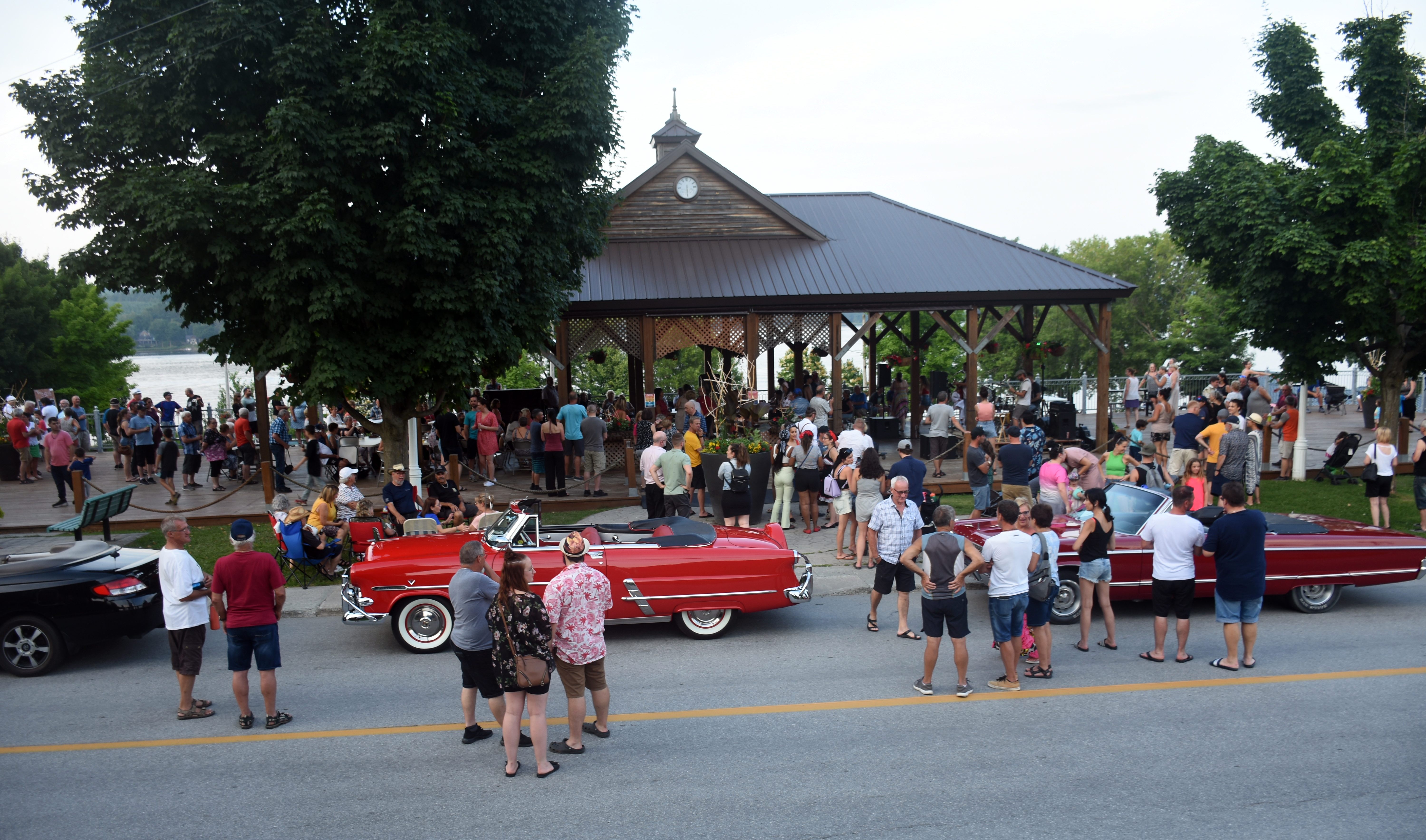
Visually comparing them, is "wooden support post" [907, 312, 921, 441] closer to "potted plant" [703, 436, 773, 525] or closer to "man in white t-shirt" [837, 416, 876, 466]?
"potted plant" [703, 436, 773, 525]

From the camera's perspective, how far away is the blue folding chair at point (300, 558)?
36.6 feet

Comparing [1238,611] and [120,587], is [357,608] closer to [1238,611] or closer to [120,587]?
[120,587]

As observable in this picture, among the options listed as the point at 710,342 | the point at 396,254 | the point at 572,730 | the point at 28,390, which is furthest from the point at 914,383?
the point at 28,390

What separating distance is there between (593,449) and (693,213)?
722cm

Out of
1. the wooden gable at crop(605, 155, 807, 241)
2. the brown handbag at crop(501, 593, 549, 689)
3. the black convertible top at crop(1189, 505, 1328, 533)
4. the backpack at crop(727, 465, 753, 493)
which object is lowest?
the brown handbag at crop(501, 593, 549, 689)

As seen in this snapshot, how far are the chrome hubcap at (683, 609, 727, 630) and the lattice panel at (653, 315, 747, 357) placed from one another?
1033 centimetres

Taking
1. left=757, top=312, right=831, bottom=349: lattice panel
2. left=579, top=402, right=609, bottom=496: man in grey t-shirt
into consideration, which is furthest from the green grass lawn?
left=579, top=402, right=609, bottom=496: man in grey t-shirt

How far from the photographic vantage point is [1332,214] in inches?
610

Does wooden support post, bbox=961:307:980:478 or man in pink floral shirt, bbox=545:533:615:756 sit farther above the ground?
wooden support post, bbox=961:307:980:478

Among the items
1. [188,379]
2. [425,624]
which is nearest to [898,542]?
[425,624]

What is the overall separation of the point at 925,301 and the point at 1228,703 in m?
12.7

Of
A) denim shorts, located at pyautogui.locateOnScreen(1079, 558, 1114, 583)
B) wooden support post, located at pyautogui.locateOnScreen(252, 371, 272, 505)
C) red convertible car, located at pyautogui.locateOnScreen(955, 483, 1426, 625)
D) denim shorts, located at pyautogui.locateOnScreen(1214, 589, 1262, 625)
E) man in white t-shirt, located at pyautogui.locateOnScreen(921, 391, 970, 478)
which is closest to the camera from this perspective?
denim shorts, located at pyautogui.locateOnScreen(1214, 589, 1262, 625)

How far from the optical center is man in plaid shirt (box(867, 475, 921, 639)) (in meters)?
8.70

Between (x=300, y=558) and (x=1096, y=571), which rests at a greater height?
(x=1096, y=571)
